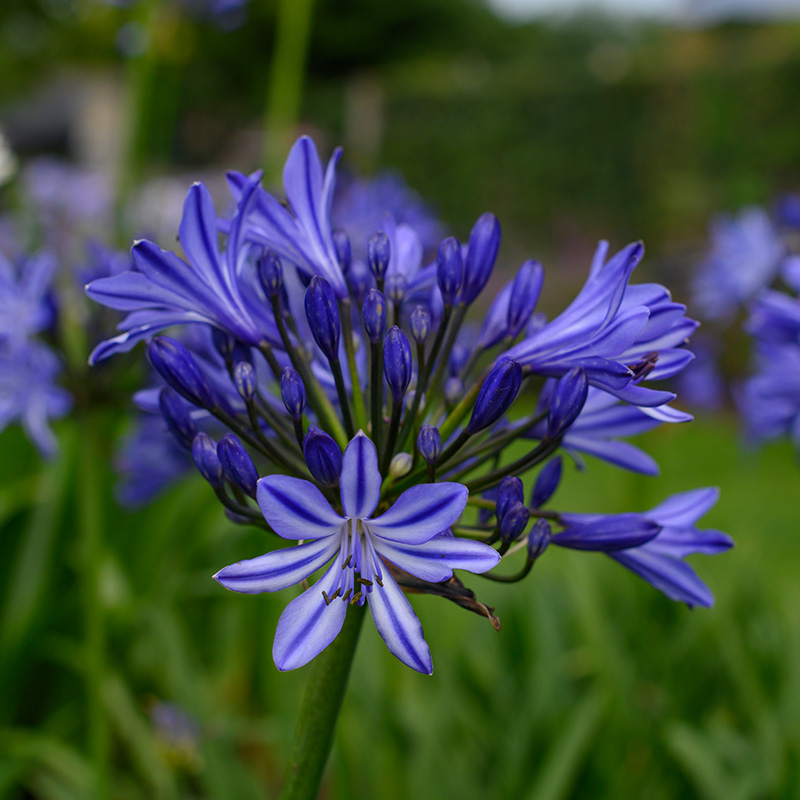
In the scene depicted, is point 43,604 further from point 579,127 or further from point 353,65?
point 353,65

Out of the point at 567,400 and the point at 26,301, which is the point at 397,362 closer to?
the point at 567,400

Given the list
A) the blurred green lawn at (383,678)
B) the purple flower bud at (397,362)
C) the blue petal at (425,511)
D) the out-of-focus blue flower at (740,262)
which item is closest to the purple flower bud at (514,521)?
the blue petal at (425,511)

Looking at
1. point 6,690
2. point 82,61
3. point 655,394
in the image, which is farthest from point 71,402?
point 82,61

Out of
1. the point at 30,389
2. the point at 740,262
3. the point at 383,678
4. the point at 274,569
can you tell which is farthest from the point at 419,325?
the point at 740,262

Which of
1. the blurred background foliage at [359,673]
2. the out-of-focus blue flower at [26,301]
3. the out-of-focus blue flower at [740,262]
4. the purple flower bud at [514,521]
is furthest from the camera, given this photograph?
the out-of-focus blue flower at [740,262]

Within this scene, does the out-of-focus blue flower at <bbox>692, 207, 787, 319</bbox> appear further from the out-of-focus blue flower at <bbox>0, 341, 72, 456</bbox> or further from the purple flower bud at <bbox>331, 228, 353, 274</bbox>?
the out-of-focus blue flower at <bbox>0, 341, 72, 456</bbox>

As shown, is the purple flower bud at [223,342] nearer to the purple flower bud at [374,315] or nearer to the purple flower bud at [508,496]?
the purple flower bud at [374,315]
